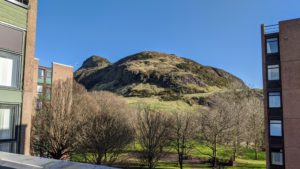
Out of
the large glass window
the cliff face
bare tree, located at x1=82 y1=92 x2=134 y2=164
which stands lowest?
bare tree, located at x1=82 y1=92 x2=134 y2=164

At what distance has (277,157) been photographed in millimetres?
26656

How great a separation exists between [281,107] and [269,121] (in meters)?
1.78

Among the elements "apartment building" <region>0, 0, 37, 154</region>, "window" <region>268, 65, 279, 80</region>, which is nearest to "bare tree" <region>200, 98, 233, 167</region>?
"window" <region>268, 65, 279, 80</region>

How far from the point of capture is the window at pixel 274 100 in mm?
27219

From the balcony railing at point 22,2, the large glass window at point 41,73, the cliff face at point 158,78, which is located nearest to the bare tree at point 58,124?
the large glass window at point 41,73

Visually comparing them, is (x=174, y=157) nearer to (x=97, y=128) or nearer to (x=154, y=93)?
(x=97, y=128)

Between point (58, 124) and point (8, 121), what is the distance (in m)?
17.1

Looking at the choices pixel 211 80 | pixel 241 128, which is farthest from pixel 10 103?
pixel 211 80

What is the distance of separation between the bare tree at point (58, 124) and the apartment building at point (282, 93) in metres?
18.5

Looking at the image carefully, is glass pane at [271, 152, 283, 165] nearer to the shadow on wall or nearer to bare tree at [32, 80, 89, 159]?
bare tree at [32, 80, 89, 159]

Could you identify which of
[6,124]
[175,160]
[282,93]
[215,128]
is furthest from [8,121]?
[175,160]

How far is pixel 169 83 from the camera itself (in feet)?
509

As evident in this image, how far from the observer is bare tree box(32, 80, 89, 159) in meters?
25.8

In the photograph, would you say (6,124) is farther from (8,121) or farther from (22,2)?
(22,2)
